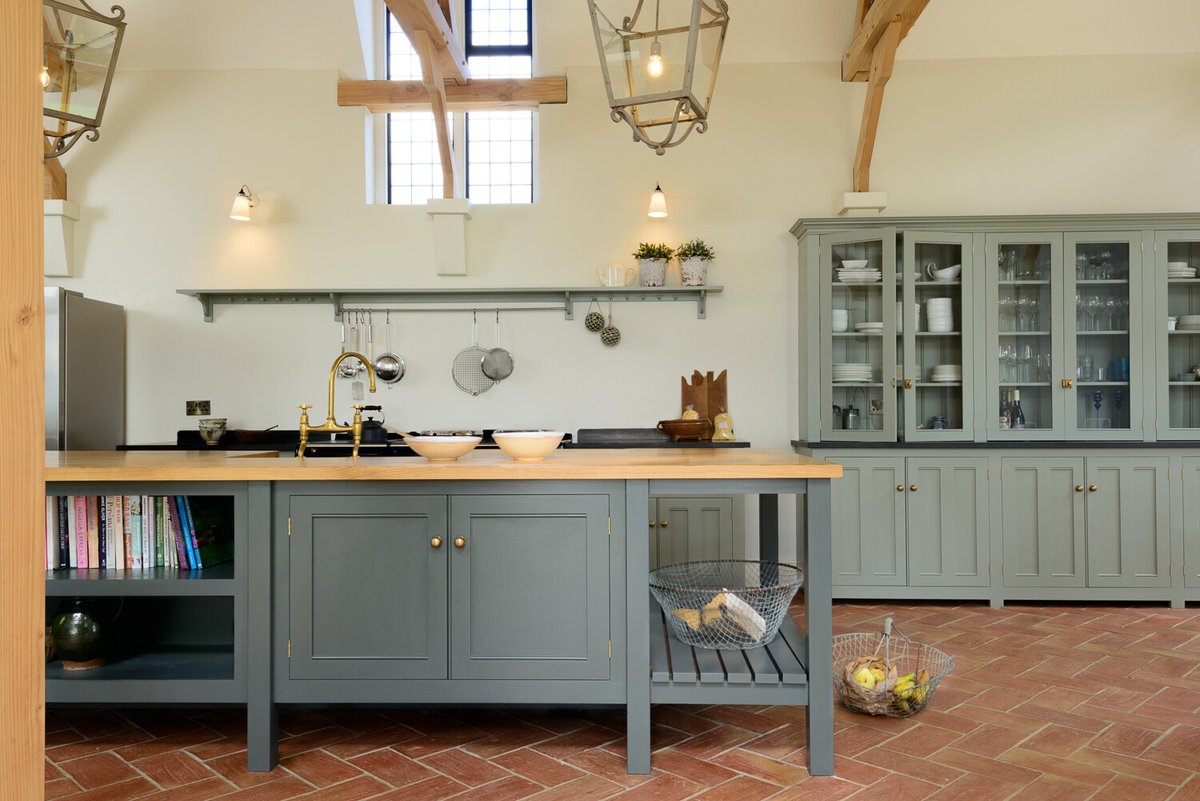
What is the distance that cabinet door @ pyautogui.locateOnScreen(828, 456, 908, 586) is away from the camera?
4.51m

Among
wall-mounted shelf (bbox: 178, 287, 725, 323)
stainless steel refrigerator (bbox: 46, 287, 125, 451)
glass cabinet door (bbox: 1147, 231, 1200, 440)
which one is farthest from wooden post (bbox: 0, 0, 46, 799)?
glass cabinet door (bbox: 1147, 231, 1200, 440)

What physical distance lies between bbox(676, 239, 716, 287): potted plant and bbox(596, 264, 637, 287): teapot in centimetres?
33

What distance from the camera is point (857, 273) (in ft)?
15.4

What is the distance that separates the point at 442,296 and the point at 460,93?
1.28 meters

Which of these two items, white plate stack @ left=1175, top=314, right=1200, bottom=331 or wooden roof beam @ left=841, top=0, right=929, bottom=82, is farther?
white plate stack @ left=1175, top=314, right=1200, bottom=331

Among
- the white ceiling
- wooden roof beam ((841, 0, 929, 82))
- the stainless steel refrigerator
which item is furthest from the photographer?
the white ceiling

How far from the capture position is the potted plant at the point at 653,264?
195 inches

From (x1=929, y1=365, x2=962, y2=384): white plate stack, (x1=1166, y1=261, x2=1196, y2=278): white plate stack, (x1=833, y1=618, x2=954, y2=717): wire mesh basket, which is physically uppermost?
(x1=1166, y1=261, x2=1196, y2=278): white plate stack

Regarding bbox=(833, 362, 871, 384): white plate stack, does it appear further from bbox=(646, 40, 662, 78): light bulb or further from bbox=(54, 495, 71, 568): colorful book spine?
bbox=(54, 495, 71, 568): colorful book spine

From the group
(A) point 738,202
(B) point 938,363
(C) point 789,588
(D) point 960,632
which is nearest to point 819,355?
(B) point 938,363

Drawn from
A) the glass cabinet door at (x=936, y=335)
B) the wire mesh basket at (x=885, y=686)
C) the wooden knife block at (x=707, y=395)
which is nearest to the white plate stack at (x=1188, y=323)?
the glass cabinet door at (x=936, y=335)

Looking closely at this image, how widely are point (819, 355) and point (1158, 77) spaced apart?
2850 mm

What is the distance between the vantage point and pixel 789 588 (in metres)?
2.52

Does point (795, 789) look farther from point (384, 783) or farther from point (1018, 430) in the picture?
point (1018, 430)
